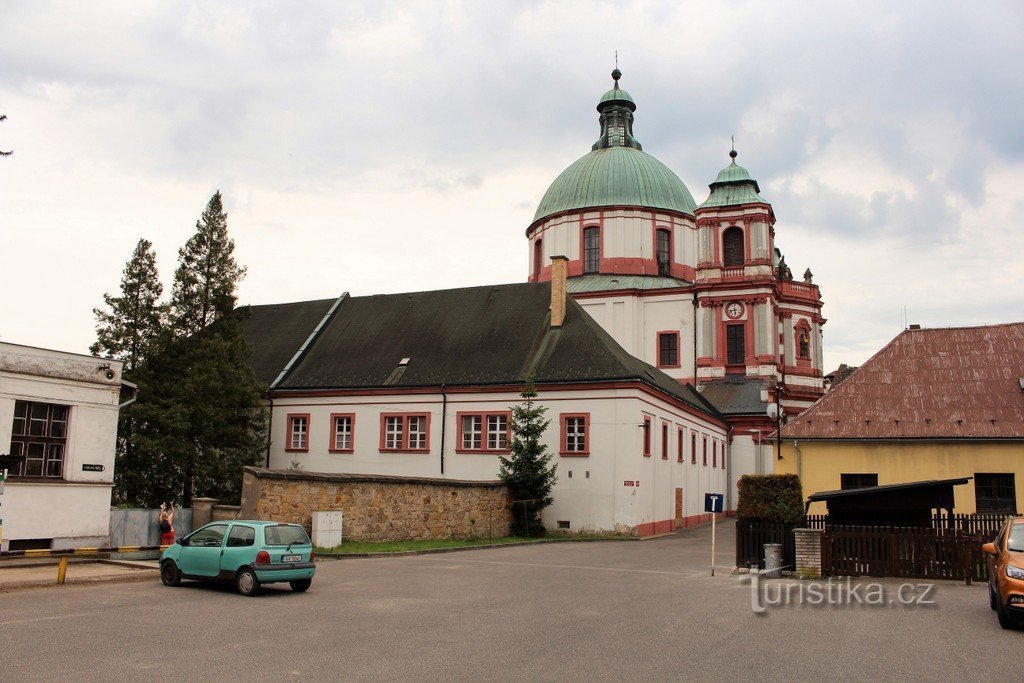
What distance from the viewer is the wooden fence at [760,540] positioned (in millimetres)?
20719

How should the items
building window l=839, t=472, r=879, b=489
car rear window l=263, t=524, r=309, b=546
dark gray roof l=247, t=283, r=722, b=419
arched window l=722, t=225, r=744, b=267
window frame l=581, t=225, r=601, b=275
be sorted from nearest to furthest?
car rear window l=263, t=524, r=309, b=546
building window l=839, t=472, r=879, b=489
dark gray roof l=247, t=283, r=722, b=419
arched window l=722, t=225, r=744, b=267
window frame l=581, t=225, r=601, b=275

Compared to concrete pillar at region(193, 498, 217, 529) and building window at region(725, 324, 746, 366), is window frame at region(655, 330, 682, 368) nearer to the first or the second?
building window at region(725, 324, 746, 366)

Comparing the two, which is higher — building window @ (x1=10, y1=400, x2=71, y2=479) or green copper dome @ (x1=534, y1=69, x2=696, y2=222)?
green copper dome @ (x1=534, y1=69, x2=696, y2=222)

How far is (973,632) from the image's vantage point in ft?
41.7

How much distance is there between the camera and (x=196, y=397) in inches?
1307

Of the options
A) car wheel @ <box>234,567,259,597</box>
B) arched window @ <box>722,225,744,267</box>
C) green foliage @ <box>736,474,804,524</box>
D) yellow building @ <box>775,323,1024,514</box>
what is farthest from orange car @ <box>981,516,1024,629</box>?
arched window @ <box>722,225,744,267</box>

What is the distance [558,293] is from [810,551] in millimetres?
20309

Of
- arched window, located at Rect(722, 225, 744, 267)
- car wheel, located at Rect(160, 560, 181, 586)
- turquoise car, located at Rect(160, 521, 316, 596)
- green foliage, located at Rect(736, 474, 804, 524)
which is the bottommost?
car wheel, located at Rect(160, 560, 181, 586)

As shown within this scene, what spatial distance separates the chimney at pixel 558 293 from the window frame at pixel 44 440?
2042 cm

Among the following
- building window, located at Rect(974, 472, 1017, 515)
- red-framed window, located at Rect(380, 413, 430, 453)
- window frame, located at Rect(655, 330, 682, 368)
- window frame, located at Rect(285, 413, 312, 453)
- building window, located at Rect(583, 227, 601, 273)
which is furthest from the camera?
building window, located at Rect(583, 227, 601, 273)

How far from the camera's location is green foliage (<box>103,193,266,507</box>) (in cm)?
3212

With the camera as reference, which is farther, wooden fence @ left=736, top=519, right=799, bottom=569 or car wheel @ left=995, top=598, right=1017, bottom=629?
wooden fence @ left=736, top=519, right=799, bottom=569

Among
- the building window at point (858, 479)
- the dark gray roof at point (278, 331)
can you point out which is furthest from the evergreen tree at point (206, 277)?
the building window at point (858, 479)

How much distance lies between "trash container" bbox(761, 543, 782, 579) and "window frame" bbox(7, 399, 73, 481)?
659 inches
